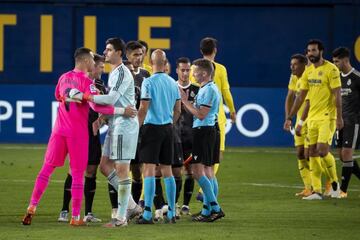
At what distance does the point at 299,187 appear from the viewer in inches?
714

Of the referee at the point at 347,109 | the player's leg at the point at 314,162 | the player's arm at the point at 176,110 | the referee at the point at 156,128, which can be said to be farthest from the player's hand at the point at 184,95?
the referee at the point at 347,109

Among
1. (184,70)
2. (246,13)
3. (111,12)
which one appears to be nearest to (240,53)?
(246,13)

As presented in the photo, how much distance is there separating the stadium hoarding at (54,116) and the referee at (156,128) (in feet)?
44.4

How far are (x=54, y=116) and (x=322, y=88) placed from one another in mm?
11007

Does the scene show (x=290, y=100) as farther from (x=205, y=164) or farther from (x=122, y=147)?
(x=122, y=147)

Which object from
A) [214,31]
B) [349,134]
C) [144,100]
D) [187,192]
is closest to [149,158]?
[144,100]

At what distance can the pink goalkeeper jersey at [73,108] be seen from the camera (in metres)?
12.6

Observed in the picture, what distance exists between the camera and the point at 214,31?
89.1 feet

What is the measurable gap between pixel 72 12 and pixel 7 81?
2329 millimetres

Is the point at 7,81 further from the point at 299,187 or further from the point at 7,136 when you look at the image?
the point at 299,187

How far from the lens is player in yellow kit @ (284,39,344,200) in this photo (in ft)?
54.0

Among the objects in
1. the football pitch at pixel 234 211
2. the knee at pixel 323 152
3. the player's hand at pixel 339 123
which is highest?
the player's hand at pixel 339 123

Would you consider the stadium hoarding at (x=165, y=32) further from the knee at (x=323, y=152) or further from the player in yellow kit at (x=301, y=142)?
the knee at (x=323, y=152)

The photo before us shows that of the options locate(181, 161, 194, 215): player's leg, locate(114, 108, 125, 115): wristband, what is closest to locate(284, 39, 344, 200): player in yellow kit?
locate(181, 161, 194, 215): player's leg
